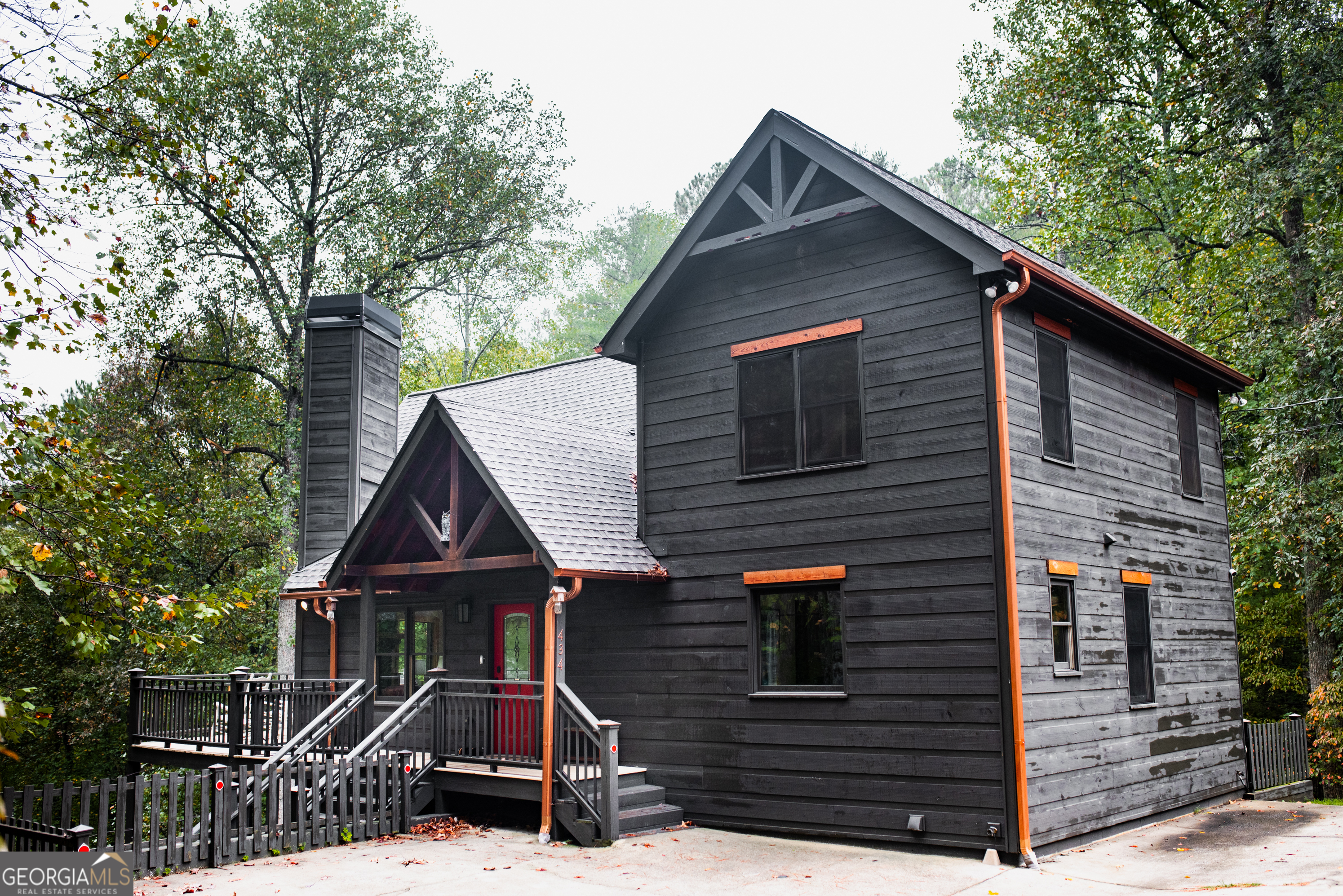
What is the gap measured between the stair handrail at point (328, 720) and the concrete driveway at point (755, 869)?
2091 millimetres

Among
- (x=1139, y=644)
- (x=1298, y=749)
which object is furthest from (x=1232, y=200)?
(x=1139, y=644)

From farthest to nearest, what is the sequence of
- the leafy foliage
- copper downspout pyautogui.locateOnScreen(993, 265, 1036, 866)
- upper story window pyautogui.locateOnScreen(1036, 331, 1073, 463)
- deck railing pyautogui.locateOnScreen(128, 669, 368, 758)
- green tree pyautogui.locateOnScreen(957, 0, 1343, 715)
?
green tree pyautogui.locateOnScreen(957, 0, 1343, 715) → the leafy foliage → deck railing pyautogui.locateOnScreen(128, 669, 368, 758) → upper story window pyautogui.locateOnScreen(1036, 331, 1073, 463) → copper downspout pyautogui.locateOnScreen(993, 265, 1036, 866)

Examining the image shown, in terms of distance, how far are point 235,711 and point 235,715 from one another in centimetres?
6

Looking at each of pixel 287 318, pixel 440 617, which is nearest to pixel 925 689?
pixel 440 617

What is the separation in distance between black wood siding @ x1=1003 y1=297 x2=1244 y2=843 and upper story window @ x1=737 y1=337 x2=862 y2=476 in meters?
1.68

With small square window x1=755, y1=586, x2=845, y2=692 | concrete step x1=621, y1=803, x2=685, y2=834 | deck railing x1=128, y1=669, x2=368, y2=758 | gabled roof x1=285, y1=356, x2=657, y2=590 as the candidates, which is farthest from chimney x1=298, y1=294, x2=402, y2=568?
small square window x1=755, y1=586, x2=845, y2=692

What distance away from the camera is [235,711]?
47.7 ft

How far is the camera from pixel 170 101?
7.16 m

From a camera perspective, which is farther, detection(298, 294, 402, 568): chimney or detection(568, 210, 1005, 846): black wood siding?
detection(298, 294, 402, 568): chimney

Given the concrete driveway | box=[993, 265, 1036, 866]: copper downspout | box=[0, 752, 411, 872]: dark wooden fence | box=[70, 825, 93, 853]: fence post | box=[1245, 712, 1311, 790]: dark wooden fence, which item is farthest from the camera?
box=[1245, 712, 1311, 790]: dark wooden fence

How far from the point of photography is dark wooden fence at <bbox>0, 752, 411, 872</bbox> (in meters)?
8.78

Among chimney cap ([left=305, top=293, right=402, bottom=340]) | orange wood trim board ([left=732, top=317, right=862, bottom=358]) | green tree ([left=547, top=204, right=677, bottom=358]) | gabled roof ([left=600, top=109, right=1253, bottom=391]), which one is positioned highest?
green tree ([left=547, top=204, right=677, bottom=358])

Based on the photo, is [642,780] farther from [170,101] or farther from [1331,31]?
[1331,31]

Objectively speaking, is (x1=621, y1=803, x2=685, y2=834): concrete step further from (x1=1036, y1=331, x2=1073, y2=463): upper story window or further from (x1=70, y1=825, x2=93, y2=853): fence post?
(x1=1036, y1=331, x2=1073, y2=463): upper story window
